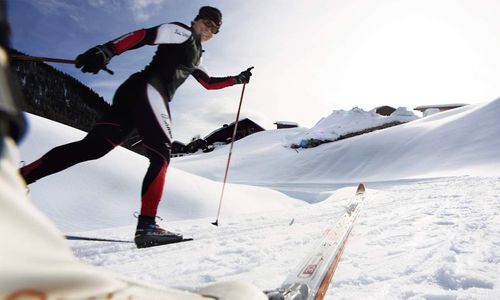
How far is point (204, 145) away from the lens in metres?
40.5

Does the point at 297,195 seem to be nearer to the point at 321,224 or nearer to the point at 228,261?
the point at 321,224

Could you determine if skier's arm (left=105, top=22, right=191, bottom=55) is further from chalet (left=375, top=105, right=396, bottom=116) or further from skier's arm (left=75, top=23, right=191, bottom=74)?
chalet (left=375, top=105, right=396, bottom=116)

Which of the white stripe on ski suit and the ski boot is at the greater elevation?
the white stripe on ski suit

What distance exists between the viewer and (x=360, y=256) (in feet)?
8.11

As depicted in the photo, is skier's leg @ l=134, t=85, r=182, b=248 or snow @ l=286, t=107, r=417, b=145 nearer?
skier's leg @ l=134, t=85, r=182, b=248

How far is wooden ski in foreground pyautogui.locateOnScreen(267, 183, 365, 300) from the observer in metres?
1.72

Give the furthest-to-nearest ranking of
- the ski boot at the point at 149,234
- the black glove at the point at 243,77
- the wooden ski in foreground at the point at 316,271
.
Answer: the black glove at the point at 243,77 < the ski boot at the point at 149,234 < the wooden ski in foreground at the point at 316,271

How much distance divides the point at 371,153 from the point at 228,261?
2266cm

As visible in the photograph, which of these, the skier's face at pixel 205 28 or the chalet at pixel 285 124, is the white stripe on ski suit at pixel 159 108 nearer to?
the skier's face at pixel 205 28

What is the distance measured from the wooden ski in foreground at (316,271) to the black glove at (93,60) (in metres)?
1.72

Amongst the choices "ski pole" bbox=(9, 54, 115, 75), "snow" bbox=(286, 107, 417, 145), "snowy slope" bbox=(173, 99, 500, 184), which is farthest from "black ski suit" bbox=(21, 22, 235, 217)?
"snow" bbox=(286, 107, 417, 145)

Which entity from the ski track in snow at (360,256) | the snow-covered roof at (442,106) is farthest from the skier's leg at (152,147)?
the snow-covered roof at (442,106)

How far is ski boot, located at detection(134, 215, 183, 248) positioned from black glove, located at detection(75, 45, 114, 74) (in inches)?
43.6

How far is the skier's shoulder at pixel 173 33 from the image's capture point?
2477mm
